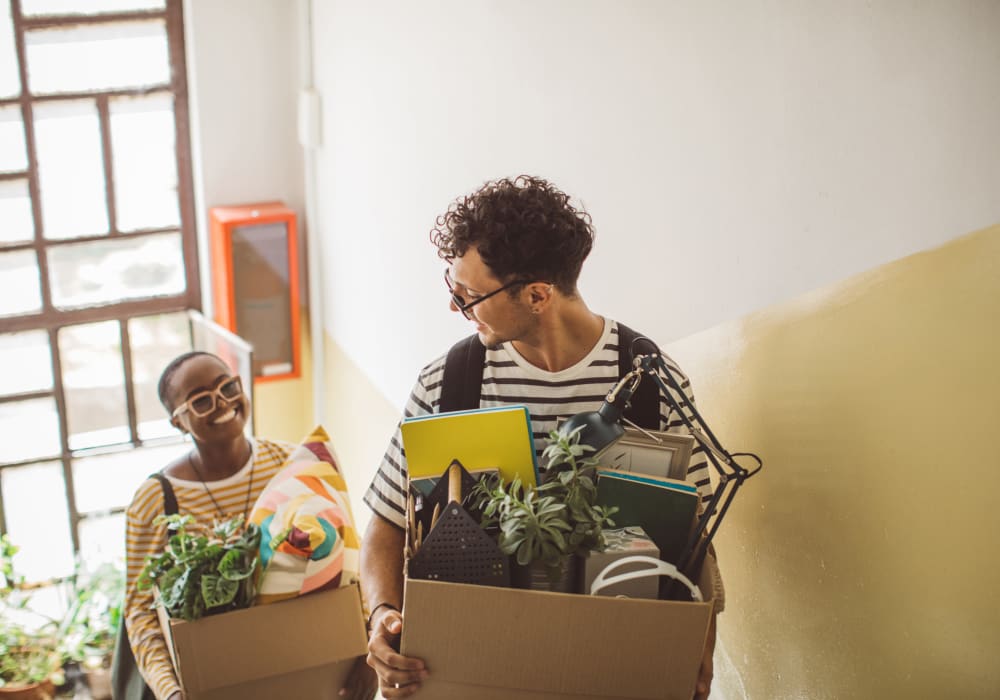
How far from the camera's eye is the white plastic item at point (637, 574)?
1.25 meters

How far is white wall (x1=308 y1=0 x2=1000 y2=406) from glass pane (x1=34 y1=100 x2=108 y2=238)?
1.63m

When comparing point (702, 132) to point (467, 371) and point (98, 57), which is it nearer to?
point (467, 371)

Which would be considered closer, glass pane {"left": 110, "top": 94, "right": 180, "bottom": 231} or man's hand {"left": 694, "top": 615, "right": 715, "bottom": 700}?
man's hand {"left": 694, "top": 615, "right": 715, "bottom": 700}

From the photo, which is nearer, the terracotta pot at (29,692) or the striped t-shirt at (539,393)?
the striped t-shirt at (539,393)

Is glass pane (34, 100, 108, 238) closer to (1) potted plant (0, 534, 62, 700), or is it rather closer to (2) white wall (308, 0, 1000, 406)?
(1) potted plant (0, 534, 62, 700)

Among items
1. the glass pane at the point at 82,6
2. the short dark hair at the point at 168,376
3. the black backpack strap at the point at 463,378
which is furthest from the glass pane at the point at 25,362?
the black backpack strap at the point at 463,378

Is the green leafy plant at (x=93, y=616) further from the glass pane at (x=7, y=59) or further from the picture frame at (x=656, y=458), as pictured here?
the picture frame at (x=656, y=458)

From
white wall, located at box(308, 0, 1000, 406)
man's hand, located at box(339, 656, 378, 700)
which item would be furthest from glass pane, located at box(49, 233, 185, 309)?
man's hand, located at box(339, 656, 378, 700)

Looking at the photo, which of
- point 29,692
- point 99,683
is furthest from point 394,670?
point 99,683

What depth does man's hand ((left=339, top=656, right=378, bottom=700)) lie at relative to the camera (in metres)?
2.10

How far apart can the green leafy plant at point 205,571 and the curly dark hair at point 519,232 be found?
81cm

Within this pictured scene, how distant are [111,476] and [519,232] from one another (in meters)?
3.70

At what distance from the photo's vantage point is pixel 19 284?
14.1ft

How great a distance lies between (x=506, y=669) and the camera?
4.14 ft
